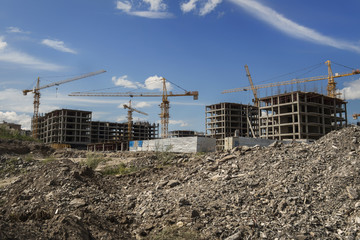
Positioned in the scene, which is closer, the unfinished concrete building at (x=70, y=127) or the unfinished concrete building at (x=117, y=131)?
the unfinished concrete building at (x=70, y=127)

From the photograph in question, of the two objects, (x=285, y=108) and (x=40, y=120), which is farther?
(x=40, y=120)

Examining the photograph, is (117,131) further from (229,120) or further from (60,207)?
(60,207)

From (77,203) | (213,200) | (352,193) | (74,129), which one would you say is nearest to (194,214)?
(213,200)

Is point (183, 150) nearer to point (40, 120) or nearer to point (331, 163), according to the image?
point (331, 163)

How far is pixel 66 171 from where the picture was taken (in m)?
13.5

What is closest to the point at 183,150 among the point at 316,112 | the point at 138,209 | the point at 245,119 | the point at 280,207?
the point at 138,209

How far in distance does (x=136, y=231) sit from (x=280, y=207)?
14.9ft

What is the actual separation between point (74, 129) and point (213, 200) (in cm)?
8096

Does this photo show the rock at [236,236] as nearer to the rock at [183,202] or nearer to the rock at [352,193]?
the rock at [183,202]

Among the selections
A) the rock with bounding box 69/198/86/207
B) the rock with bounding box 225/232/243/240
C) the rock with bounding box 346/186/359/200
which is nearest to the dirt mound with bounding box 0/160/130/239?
the rock with bounding box 69/198/86/207

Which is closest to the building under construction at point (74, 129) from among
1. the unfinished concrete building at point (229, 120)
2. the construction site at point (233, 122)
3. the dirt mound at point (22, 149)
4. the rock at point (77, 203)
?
the construction site at point (233, 122)

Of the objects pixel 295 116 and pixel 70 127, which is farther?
pixel 70 127

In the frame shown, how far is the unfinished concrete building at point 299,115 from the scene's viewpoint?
58.6 m

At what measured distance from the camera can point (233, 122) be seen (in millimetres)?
77062
